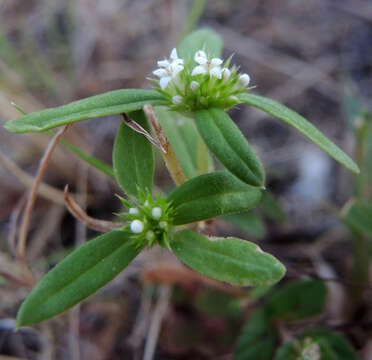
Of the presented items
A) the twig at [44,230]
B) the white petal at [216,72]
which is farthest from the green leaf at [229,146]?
the twig at [44,230]

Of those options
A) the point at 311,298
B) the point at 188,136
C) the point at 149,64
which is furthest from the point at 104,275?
the point at 149,64

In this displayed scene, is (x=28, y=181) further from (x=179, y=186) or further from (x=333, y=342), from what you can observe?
(x=333, y=342)

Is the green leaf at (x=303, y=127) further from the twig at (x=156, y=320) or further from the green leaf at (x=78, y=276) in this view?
the twig at (x=156, y=320)

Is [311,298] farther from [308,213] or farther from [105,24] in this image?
[105,24]

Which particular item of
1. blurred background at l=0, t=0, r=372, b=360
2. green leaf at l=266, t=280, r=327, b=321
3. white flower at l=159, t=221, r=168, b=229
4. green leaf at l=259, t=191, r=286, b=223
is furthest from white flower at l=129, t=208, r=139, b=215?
green leaf at l=259, t=191, r=286, b=223

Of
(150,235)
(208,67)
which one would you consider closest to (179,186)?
(150,235)

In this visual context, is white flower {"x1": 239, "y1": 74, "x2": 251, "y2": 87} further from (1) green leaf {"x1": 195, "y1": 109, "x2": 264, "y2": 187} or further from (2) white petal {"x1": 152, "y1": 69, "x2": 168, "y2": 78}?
(2) white petal {"x1": 152, "y1": 69, "x2": 168, "y2": 78}
